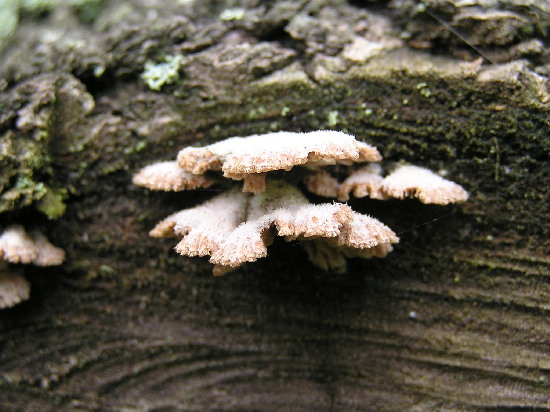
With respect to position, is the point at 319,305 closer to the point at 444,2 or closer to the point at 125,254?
the point at 125,254

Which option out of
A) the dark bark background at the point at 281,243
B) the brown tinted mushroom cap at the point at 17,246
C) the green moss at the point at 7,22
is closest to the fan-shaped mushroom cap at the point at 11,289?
the dark bark background at the point at 281,243

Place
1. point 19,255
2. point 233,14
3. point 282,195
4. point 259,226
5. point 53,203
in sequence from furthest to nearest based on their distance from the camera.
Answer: point 53,203 < point 233,14 < point 19,255 < point 282,195 < point 259,226

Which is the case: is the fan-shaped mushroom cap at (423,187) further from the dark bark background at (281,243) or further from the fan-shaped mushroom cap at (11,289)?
the fan-shaped mushroom cap at (11,289)

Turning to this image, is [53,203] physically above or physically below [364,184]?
above

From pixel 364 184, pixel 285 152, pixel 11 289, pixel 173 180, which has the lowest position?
pixel 11 289

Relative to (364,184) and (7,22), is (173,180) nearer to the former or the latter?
(364,184)

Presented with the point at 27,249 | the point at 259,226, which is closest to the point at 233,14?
the point at 259,226
